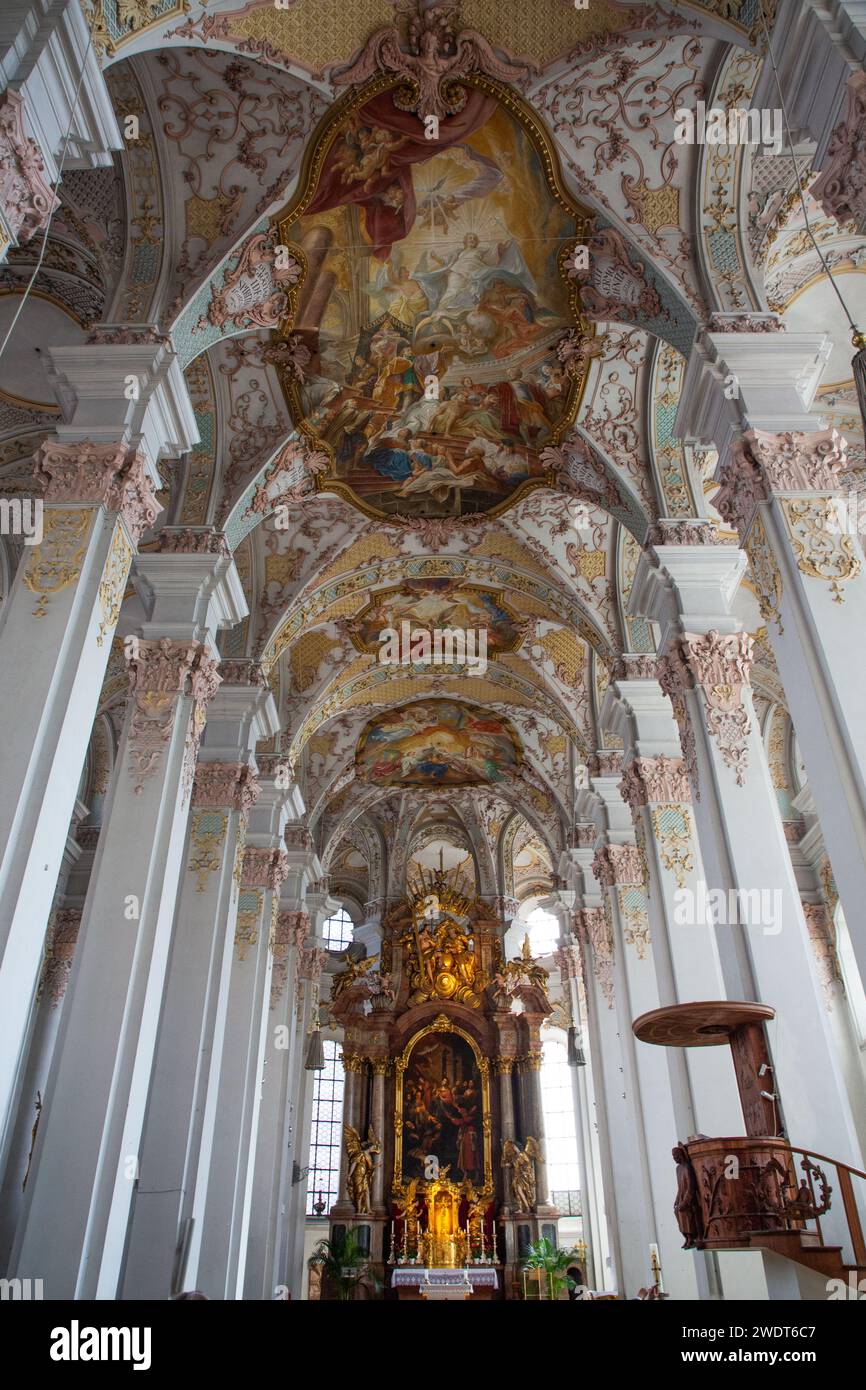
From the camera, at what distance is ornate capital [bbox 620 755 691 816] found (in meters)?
11.9

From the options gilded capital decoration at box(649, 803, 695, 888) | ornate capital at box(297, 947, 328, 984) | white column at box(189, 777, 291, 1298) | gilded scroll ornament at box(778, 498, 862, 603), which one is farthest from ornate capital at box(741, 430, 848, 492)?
ornate capital at box(297, 947, 328, 984)

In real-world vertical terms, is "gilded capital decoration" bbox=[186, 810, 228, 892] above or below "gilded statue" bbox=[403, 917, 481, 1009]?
below

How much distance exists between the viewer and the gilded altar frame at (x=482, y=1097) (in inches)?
929

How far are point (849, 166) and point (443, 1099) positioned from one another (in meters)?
23.4

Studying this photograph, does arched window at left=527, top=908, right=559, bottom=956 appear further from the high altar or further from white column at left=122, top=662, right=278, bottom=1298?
white column at left=122, top=662, right=278, bottom=1298

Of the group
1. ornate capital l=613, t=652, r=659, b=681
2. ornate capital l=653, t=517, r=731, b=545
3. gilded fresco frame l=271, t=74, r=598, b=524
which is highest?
gilded fresco frame l=271, t=74, r=598, b=524

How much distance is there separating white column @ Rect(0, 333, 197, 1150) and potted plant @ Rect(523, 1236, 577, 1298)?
59.5 feet

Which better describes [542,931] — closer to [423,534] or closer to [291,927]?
[291,927]

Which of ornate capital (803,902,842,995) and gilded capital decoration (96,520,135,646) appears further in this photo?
ornate capital (803,902,842,995)

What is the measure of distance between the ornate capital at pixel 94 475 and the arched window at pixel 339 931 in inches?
915

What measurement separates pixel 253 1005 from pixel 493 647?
7.91m

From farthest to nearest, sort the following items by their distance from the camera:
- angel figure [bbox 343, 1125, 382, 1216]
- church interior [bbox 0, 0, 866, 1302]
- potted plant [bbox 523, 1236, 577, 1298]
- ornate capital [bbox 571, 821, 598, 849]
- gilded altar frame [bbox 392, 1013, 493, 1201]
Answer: gilded altar frame [bbox 392, 1013, 493, 1201] < angel figure [bbox 343, 1125, 382, 1216] < potted plant [bbox 523, 1236, 577, 1298] < ornate capital [bbox 571, 821, 598, 849] < church interior [bbox 0, 0, 866, 1302]

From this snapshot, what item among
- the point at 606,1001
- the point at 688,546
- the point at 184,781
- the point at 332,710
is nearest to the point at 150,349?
the point at 184,781

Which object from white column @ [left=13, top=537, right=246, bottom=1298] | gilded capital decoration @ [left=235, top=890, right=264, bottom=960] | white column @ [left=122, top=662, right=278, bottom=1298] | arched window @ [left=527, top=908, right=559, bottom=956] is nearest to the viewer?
white column @ [left=13, top=537, right=246, bottom=1298]
